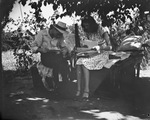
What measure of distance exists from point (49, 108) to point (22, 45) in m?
3.45

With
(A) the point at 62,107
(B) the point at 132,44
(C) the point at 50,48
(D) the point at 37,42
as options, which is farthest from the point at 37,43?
(B) the point at 132,44

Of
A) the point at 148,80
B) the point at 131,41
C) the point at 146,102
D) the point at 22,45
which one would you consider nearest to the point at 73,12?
the point at 131,41

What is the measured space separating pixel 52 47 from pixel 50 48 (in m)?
0.05

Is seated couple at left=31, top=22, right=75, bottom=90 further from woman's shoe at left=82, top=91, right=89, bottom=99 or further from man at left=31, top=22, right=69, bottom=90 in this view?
woman's shoe at left=82, top=91, right=89, bottom=99

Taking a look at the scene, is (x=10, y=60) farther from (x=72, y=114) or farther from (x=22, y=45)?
(x=72, y=114)

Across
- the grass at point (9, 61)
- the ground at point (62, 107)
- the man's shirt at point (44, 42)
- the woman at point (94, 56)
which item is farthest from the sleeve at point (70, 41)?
the grass at point (9, 61)

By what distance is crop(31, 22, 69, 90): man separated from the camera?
17.8 feet

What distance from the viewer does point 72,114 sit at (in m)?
Answer: 4.05

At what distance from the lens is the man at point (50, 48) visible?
542 centimetres

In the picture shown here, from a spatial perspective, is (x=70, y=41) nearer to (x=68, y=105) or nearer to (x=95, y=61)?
(x=95, y=61)

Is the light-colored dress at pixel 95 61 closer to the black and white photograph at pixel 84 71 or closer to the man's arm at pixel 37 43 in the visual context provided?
the black and white photograph at pixel 84 71

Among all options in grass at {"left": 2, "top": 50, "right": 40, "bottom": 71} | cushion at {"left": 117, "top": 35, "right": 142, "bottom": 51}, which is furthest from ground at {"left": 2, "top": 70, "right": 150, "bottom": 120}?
grass at {"left": 2, "top": 50, "right": 40, "bottom": 71}

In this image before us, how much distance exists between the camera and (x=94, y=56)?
A: 5000 millimetres

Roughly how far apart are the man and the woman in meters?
0.63
